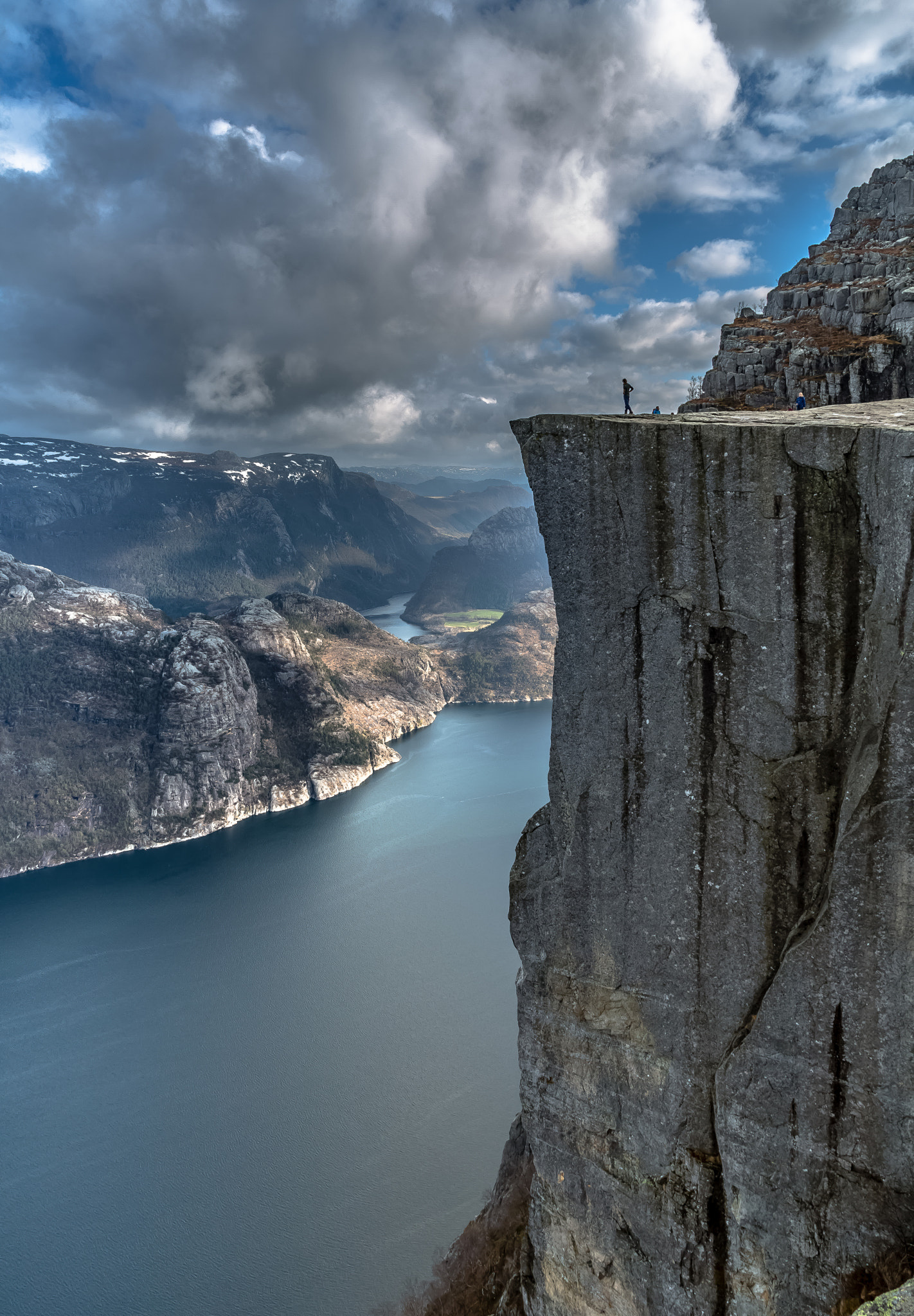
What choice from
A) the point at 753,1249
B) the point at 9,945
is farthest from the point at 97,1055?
the point at 753,1249

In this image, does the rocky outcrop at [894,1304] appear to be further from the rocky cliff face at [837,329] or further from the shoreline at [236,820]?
the shoreline at [236,820]

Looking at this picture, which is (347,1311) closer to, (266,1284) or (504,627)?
(266,1284)

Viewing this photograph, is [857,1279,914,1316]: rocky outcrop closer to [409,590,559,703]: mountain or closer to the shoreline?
the shoreline

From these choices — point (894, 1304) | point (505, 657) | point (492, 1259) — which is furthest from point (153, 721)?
point (894, 1304)

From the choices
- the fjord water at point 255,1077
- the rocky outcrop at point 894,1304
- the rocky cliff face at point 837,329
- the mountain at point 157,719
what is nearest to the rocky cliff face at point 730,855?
the rocky outcrop at point 894,1304

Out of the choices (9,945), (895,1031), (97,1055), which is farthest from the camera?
(9,945)

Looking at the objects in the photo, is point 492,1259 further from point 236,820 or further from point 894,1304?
point 236,820
